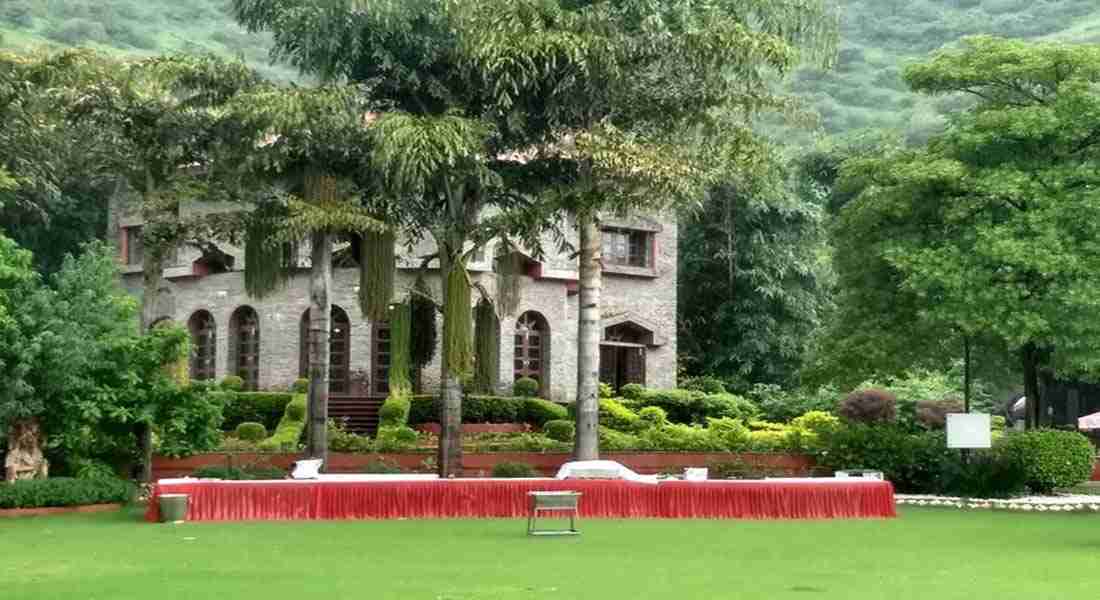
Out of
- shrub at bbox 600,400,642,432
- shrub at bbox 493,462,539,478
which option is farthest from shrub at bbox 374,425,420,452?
shrub at bbox 600,400,642,432

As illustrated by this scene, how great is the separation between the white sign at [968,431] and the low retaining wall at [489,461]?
4483 mm

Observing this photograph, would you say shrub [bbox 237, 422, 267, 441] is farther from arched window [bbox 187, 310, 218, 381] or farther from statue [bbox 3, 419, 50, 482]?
statue [bbox 3, 419, 50, 482]

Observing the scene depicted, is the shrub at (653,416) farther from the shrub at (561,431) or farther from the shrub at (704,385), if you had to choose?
the shrub at (704,385)

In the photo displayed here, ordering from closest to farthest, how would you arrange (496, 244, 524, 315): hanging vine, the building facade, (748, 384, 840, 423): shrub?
(496, 244, 524, 315): hanging vine → the building facade → (748, 384, 840, 423): shrub

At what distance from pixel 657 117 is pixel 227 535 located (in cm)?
1272

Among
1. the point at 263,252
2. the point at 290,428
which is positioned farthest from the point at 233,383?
the point at 263,252

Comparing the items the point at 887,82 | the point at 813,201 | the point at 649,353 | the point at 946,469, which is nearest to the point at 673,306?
the point at 649,353

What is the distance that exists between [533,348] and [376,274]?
16810 mm

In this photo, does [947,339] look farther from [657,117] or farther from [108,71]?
[108,71]

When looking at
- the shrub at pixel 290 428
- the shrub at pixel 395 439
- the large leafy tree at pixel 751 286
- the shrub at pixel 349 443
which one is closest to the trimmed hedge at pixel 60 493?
the shrub at pixel 349 443

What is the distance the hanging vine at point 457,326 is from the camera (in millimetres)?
27469

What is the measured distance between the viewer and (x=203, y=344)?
44.4m

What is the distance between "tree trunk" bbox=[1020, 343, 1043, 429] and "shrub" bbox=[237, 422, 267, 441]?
17.1 m

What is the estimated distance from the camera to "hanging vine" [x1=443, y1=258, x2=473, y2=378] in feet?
90.1
